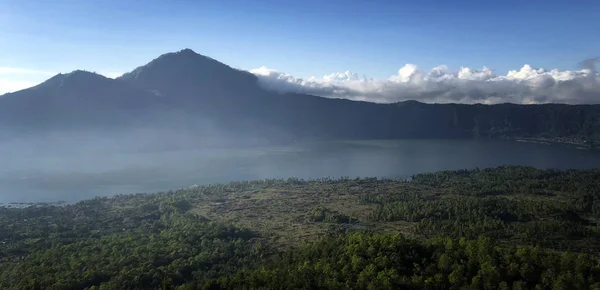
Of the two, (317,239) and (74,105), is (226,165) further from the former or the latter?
(317,239)

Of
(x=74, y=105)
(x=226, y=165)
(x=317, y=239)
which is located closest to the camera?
(x=317, y=239)

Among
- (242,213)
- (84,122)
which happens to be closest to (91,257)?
(242,213)

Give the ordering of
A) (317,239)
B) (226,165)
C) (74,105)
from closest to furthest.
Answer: (317,239)
(226,165)
(74,105)

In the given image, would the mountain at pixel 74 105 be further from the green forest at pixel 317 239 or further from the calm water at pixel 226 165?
the green forest at pixel 317 239

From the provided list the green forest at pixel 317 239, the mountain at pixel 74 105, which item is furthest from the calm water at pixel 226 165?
the mountain at pixel 74 105

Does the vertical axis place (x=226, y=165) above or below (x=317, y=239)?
below

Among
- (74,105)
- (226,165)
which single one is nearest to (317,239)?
(226,165)

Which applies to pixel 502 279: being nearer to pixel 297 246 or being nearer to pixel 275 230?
pixel 297 246
